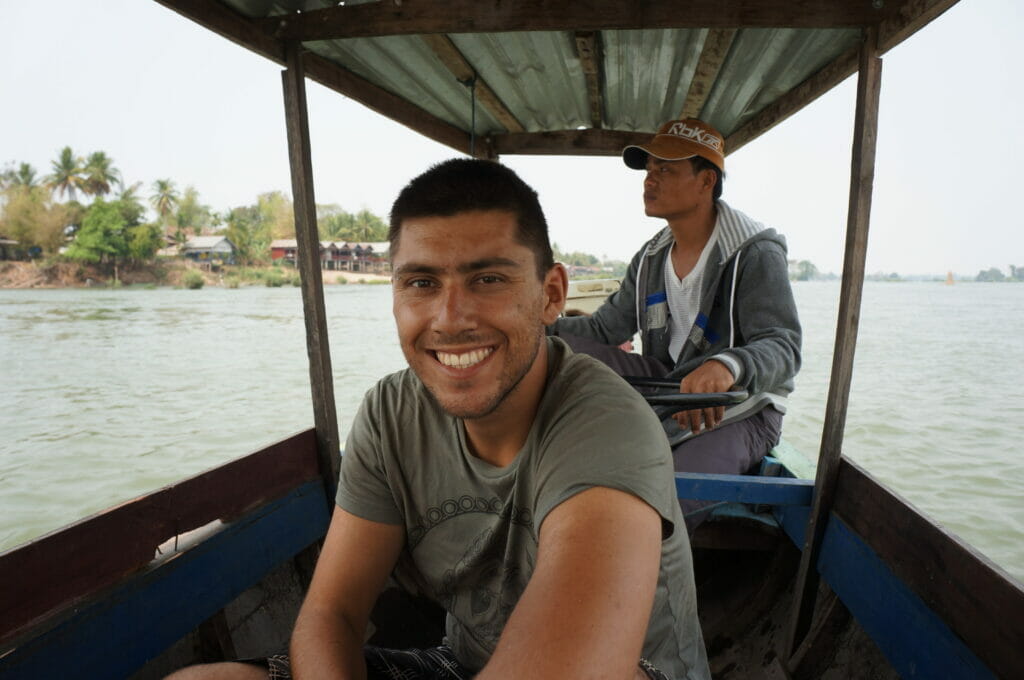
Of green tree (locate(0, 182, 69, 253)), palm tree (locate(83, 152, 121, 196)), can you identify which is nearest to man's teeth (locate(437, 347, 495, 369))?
green tree (locate(0, 182, 69, 253))

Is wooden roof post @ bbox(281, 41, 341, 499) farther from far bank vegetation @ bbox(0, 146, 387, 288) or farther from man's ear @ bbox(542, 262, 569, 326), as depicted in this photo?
far bank vegetation @ bbox(0, 146, 387, 288)

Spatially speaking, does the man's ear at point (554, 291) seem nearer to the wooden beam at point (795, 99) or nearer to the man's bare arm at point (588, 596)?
the man's bare arm at point (588, 596)

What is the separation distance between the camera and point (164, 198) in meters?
63.9

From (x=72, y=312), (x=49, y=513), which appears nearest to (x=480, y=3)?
(x=49, y=513)

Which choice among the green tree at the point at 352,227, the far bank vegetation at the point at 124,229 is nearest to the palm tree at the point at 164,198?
the far bank vegetation at the point at 124,229

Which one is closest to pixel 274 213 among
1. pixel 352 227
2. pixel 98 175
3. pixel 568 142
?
pixel 352 227

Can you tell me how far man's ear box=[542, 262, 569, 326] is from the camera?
4.66 ft

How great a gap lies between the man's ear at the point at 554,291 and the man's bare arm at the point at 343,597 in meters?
0.61

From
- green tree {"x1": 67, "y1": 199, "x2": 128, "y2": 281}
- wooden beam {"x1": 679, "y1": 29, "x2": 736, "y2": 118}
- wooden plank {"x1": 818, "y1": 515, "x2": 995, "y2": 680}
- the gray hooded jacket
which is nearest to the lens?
wooden plank {"x1": 818, "y1": 515, "x2": 995, "y2": 680}

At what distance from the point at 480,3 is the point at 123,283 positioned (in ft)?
190

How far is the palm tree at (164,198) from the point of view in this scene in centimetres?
6305

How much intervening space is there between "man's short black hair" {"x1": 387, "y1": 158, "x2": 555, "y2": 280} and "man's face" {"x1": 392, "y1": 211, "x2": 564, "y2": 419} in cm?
2

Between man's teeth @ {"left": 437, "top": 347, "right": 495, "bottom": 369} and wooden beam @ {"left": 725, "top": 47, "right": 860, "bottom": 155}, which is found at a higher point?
wooden beam @ {"left": 725, "top": 47, "right": 860, "bottom": 155}

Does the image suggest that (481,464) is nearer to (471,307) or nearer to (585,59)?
(471,307)
